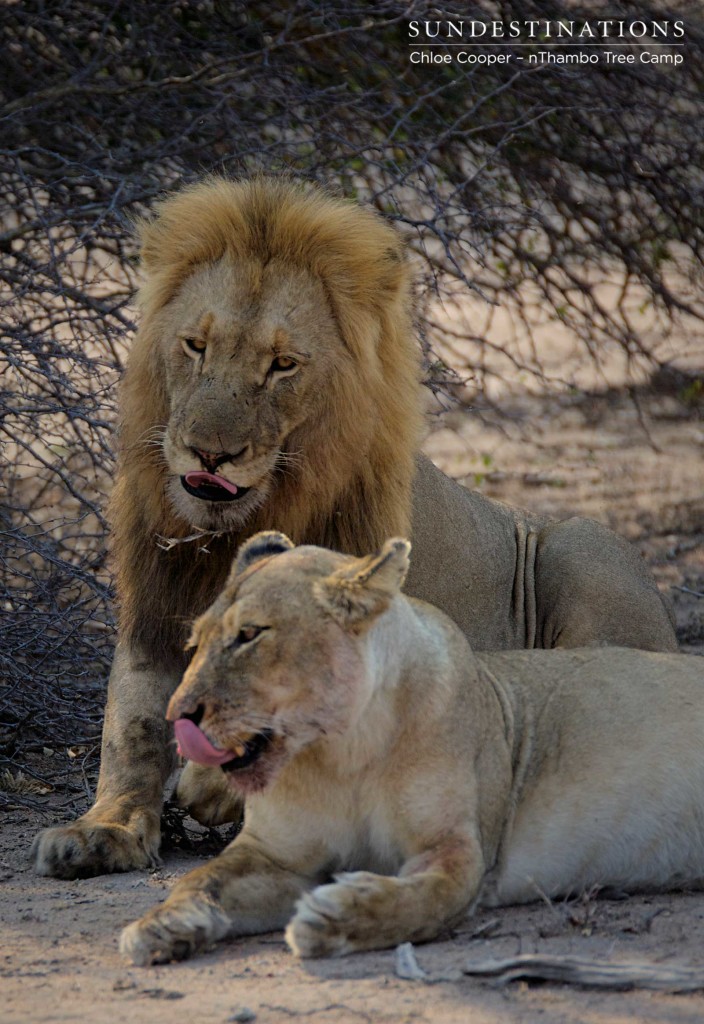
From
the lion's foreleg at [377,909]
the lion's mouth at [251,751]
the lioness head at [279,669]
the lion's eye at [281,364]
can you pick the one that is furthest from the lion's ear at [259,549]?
the lion's foreleg at [377,909]

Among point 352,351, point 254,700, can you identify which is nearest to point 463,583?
point 352,351

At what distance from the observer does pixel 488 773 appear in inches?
135

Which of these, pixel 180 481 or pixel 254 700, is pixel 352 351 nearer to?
pixel 180 481

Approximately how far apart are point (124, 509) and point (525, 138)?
141 inches

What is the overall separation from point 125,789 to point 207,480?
882 mm

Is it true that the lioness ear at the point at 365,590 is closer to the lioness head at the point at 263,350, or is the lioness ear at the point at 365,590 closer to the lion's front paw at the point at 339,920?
the lion's front paw at the point at 339,920

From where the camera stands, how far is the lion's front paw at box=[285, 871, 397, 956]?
3.00 metres

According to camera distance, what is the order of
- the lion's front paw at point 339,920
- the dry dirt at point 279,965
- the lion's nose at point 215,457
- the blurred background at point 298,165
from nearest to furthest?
1. the dry dirt at point 279,965
2. the lion's front paw at point 339,920
3. the lion's nose at point 215,457
4. the blurred background at point 298,165

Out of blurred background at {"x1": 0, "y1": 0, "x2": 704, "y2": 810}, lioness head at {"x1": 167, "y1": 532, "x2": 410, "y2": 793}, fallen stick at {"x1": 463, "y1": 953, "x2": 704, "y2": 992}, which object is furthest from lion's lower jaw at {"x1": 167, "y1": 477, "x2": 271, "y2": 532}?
fallen stick at {"x1": 463, "y1": 953, "x2": 704, "y2": 992}

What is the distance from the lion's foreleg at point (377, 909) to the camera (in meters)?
3.01

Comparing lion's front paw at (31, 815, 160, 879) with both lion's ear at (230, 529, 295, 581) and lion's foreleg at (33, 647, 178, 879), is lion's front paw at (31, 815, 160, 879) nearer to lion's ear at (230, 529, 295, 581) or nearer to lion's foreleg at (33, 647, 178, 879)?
lion's foreleg at (33, 647, 178, 879)

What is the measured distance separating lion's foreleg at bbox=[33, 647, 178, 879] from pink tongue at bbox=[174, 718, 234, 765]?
83cm

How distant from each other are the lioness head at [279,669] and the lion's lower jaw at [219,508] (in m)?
0.63

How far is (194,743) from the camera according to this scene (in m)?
3.08
